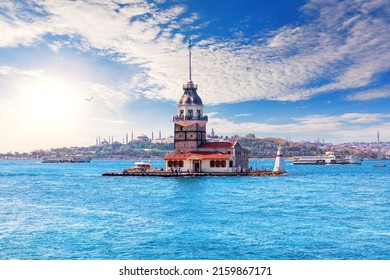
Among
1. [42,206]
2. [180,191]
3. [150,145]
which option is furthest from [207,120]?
[150,145]

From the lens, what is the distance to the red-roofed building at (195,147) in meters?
55.9

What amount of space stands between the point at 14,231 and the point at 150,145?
178 m

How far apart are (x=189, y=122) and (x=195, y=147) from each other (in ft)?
12.5

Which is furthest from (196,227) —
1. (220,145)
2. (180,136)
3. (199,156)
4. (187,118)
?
(187,118)

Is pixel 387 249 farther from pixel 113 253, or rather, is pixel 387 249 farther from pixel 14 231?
pixel 14 231

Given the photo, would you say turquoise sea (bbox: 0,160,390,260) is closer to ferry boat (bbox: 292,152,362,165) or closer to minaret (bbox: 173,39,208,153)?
minaret (bbox: 173,39,208,153)

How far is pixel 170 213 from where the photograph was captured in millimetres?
24953

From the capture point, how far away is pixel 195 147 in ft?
191

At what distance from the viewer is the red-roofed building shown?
184 ft

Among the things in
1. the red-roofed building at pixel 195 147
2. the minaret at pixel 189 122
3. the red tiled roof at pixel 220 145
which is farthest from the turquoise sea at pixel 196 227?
the minaret at pixel 189 122

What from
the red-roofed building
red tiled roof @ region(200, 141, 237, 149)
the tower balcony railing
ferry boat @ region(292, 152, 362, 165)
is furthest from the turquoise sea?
ferry boat @ region(292, 152, 362, 165)

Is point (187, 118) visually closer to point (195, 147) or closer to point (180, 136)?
point (180, 136)
